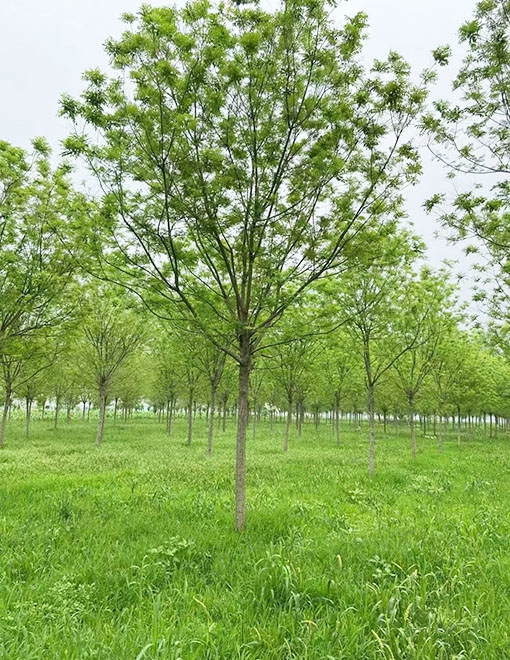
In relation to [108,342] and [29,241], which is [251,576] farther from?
[108,342]

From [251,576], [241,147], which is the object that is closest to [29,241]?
[241,147]

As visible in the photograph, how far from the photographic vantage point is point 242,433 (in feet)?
21.1

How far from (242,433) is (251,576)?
2152mm

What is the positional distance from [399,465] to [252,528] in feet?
37.5

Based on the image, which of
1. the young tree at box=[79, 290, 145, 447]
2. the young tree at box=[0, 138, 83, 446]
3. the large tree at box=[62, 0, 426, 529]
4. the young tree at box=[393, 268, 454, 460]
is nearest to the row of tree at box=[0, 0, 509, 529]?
the large tree at box=[62, 0, 426, 529]

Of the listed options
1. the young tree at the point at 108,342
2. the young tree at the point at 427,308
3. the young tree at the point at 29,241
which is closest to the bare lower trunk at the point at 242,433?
the young tree at the point at 29,241

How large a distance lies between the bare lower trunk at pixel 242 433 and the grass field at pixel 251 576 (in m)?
0.32

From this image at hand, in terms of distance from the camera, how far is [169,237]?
6043 mm

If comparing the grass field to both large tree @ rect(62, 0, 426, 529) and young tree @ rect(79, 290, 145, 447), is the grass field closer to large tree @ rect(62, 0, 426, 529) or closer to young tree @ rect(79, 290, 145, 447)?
large tree @ rect(62, 0, 426, 529)

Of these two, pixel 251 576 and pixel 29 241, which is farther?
pixel 29 241

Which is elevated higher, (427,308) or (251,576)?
(427,308)

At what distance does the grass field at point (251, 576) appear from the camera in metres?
3.41

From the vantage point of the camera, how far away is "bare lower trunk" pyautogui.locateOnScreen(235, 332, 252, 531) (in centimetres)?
640

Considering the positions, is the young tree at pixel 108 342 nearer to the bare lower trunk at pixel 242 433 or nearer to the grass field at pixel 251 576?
the grass field at pixel 251 576
